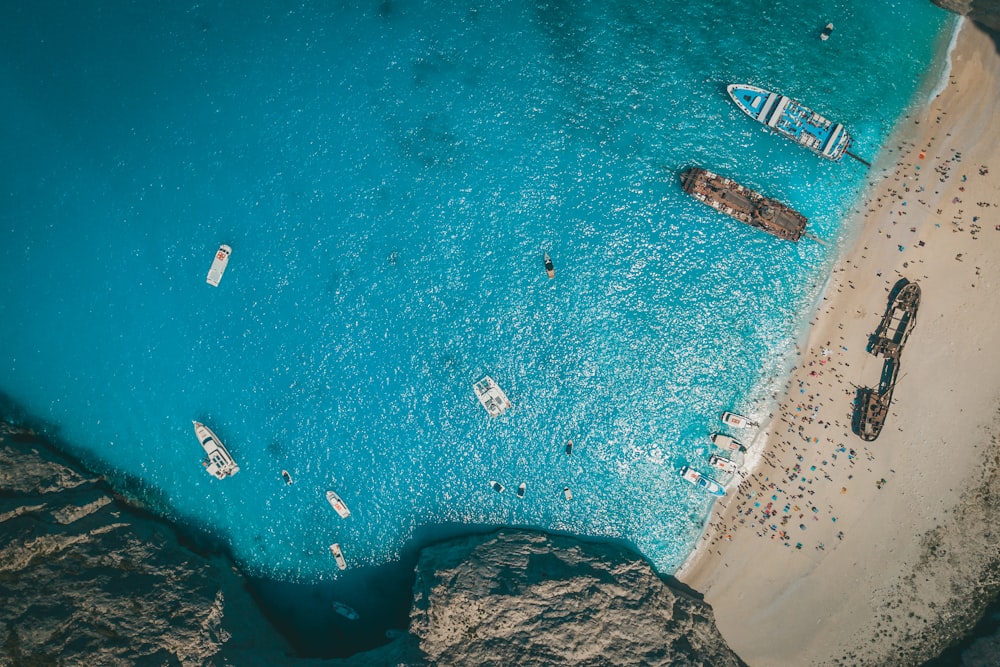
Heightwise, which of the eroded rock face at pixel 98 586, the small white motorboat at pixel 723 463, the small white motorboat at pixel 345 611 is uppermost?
the small white motorboat at pixel 723 463

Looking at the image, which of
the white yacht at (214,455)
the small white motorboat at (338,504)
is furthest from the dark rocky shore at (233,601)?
the small white motorboat at (338,504)

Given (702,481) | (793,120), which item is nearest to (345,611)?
(702,481)

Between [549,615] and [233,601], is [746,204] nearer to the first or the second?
[549,615]

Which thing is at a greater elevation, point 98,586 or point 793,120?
point 793,120

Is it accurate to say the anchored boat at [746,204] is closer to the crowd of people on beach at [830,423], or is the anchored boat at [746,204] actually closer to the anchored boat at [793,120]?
the anchored boat at [793,120]

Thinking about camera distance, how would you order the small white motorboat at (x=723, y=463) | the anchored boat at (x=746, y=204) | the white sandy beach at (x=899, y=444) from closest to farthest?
the white sandy beach at (x=899, y=444) → the anchored boat at (x=746, y=204) → the small white motorboat at (x=723, y=463)

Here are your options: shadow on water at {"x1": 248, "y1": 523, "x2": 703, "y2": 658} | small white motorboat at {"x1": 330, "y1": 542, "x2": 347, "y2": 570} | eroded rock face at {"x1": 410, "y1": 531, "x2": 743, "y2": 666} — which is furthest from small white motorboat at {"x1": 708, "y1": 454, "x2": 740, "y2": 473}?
small white motorboat at {"x1": 330, "y1": 542, "x2": 347, "y2": 570}

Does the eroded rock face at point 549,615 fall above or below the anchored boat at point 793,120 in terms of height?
below
